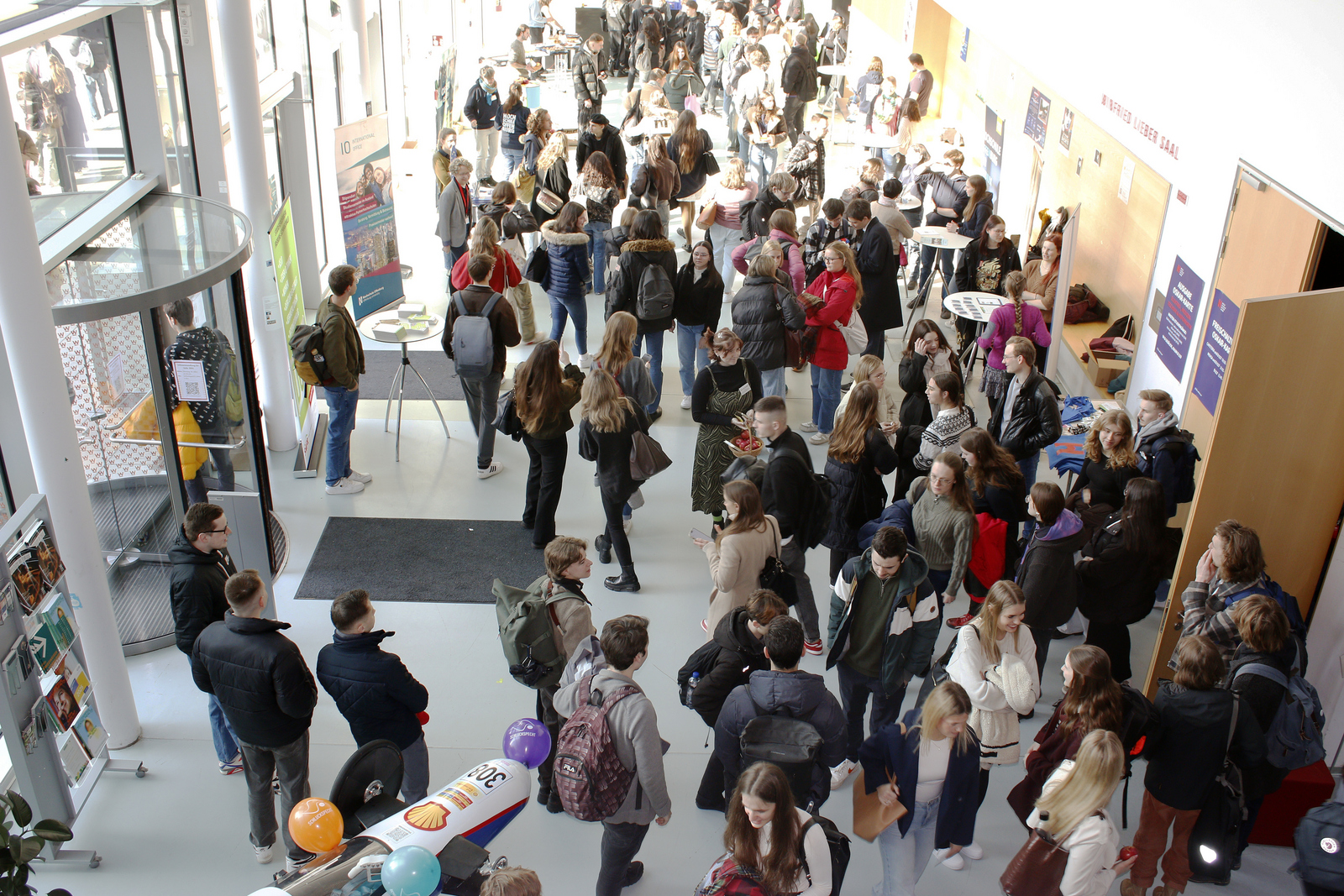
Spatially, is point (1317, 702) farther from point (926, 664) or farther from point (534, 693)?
point (534, 693)

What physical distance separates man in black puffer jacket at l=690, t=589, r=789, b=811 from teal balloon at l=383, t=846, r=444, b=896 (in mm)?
1437

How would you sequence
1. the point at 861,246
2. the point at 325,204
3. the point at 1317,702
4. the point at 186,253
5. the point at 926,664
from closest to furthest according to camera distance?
the point at 1317,702, the point at 926,664, the point at 186,253, the point at 861,246, the point at 325,204

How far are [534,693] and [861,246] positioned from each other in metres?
4.60

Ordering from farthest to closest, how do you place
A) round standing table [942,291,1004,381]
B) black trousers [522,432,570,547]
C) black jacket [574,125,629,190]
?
black jacket [574,125,629,190] < round standing table [942,291,1004,381] < black trousers [522,432,570,547]

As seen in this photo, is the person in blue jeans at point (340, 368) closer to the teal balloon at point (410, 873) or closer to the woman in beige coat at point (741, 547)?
the woman in beige coat at point (741, 547)

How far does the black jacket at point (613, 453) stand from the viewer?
19.9 ft

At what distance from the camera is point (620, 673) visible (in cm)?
386

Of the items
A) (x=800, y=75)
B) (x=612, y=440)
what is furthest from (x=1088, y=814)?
(x=800, y=75)

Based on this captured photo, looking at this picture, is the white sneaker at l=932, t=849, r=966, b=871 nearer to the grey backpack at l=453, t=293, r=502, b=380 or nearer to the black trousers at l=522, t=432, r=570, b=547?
the black trousers at l=522, t=432, r=570, b=547

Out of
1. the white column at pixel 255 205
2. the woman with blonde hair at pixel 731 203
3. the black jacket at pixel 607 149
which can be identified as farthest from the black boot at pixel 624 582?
the black jacket at pixel 607 149

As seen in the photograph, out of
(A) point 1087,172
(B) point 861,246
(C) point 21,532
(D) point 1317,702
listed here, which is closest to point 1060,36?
(A) point 1087,172

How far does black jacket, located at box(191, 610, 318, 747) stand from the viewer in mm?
4023

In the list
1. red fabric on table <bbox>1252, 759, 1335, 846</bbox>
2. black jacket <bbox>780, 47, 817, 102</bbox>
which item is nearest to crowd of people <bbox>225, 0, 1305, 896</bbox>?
red fabric on table <bbox>1252, 759, 1335, 846</bbox>

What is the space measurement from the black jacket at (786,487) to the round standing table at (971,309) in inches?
127
